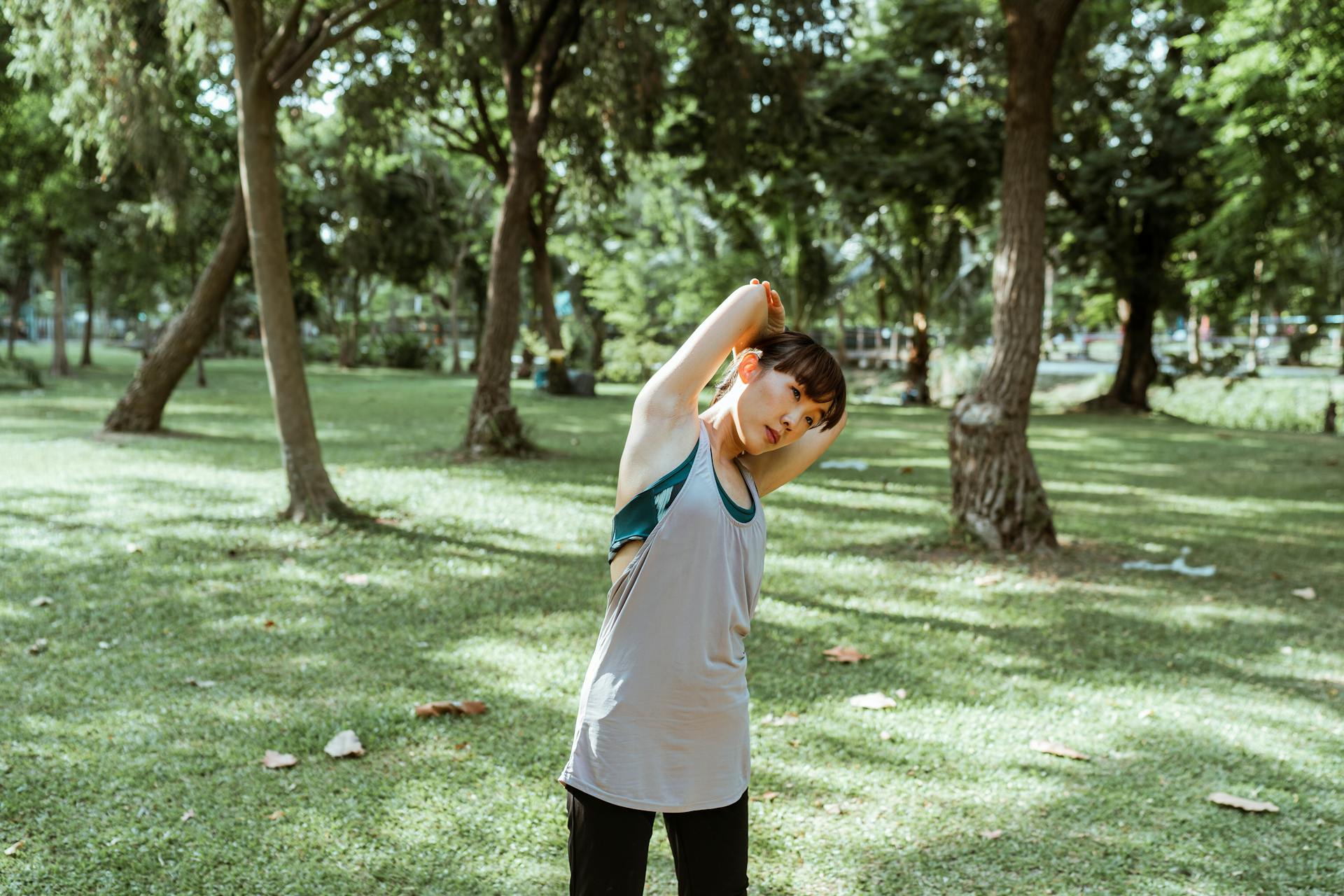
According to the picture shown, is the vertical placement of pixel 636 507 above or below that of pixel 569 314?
below

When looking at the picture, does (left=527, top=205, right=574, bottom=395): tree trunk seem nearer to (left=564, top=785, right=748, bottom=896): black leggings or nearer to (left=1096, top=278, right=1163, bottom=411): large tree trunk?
(left=1096, top=278, right=1163, bottom=411): large tree trunk

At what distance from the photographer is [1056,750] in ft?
12.6

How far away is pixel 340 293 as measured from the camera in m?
36.8

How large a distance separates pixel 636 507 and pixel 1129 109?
1955 centimetres

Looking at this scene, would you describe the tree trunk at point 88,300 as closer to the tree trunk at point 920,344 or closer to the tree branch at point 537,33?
the tree trunk at point 920,344

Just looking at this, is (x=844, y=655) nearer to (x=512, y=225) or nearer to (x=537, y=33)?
(x=512, y=225)

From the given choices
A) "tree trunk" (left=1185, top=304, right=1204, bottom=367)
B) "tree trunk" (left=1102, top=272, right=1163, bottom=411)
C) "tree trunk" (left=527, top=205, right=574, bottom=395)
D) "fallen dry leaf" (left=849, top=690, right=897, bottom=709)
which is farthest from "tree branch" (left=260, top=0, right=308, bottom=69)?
"tree trunk" (left=1185, top=304, right=1204, bottom=367)

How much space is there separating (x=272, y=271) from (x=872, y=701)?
5.17m

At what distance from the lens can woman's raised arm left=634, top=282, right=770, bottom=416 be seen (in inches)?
77.1

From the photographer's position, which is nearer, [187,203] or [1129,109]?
[187,203]

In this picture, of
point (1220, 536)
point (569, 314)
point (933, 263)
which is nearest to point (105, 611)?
point (1220, 536)

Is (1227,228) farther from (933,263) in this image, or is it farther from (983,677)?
(983,677)

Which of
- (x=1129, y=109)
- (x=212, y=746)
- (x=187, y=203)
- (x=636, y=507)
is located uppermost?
(x=1129, y=109)

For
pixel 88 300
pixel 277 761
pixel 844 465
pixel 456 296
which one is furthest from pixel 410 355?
pixel 277 761
